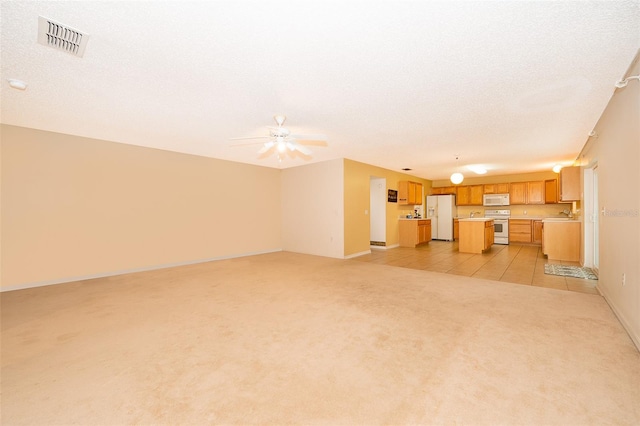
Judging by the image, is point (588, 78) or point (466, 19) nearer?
point (466, 19)

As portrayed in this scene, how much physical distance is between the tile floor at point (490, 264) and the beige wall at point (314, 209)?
955 mm

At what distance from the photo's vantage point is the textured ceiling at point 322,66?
1.80 meters

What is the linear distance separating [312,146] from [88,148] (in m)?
4.15

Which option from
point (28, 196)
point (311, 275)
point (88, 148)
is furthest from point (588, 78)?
point (28, 196)

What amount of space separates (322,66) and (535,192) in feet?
31.2

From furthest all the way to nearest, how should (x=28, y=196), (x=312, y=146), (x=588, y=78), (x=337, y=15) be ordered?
(x=312, y=146) < (x=28, y=196) < (x=588, y=78) < (x=337, y=15)

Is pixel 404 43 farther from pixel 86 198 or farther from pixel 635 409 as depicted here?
pixel 86 198

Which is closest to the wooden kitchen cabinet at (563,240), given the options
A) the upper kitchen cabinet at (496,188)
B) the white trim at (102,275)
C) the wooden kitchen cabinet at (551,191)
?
the wooden kitchen cabinet at (551,191)

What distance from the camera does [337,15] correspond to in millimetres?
1800

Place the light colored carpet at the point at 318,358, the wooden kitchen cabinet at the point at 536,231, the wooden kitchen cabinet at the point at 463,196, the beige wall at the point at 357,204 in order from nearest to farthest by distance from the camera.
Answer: the light colored carpet at the point at 318,358, the beige wall at the point at 357,204, the wooden kitchen cabinet at the point at 536,231, the wooden kitchen cabinet at the point at 463,196

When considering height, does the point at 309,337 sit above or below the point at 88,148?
below

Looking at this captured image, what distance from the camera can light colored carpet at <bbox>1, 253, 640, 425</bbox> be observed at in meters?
1.57

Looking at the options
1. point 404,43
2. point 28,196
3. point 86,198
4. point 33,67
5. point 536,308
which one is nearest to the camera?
point 404,43

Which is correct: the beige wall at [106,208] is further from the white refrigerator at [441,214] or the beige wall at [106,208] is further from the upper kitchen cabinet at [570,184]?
the upper kitchen cabinet at [570,184]
